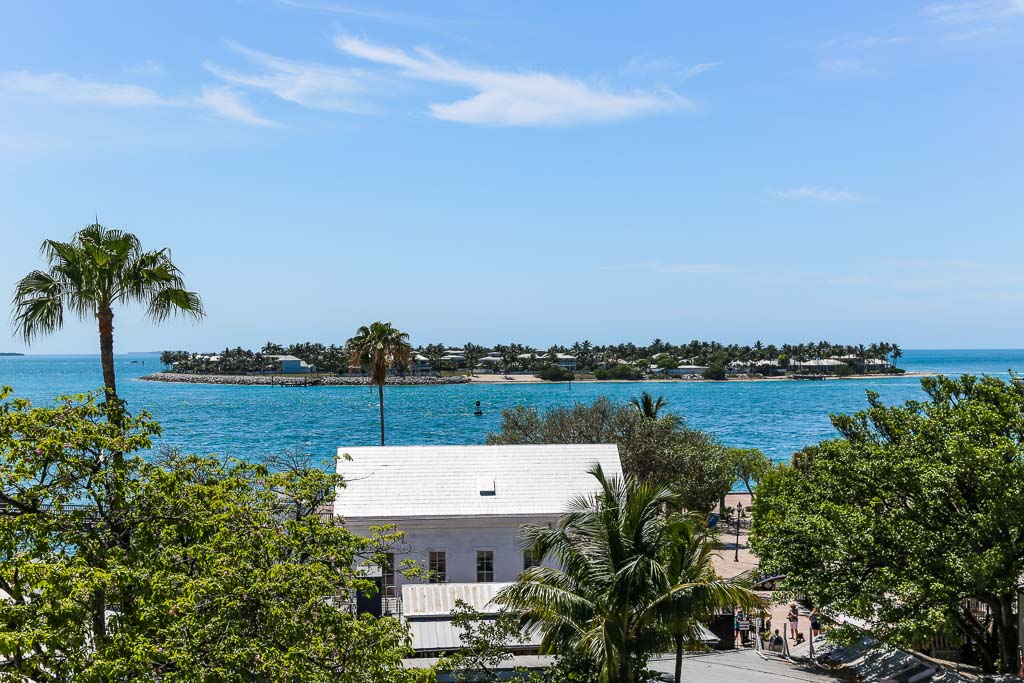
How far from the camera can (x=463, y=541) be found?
29000 millimetres

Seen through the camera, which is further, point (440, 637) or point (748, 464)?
point (748, 464)

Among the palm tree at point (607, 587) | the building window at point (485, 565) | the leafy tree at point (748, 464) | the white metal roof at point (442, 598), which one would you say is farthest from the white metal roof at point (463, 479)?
the leafy tree at point (748, 464)

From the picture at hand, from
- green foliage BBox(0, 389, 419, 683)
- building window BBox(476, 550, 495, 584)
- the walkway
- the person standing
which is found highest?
green foliage BBox(0, 389, 419, 683)

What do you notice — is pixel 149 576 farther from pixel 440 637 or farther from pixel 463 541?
pixel 463 541

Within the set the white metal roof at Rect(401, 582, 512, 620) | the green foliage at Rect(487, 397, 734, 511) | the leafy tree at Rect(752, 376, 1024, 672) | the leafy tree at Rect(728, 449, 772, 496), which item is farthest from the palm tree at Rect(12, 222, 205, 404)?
the leafy tree at Rect(728, 449, 772, 496)

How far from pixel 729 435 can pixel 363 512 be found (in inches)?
4547

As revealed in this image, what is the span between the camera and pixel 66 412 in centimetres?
1415

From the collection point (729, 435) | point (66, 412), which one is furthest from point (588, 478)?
point (729, 435)

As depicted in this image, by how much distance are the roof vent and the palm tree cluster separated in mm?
10563

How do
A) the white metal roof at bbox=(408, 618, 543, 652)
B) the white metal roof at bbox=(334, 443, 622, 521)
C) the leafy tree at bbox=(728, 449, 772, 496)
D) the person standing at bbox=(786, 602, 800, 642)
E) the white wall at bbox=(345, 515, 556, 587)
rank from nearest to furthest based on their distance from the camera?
the white metal roof at bbox=(408, 618, 543, 652)
the white wall at bbox=(345, 515, 556, 587)
the white metal roof at bbox=(334, 443, 622, 521)
the person standing at bbox=(786, 602, 800, 642)
the leafy tree at bbox=(728, 449, 772, 496)

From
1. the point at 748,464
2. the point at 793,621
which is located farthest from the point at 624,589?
the point at 748,464

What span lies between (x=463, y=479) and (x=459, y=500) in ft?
4.17

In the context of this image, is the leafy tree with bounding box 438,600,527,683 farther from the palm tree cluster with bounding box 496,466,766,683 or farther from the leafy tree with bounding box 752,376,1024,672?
the leafy tree with bounding box 752,376,1024,672

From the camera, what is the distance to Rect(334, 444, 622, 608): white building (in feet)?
94.1
